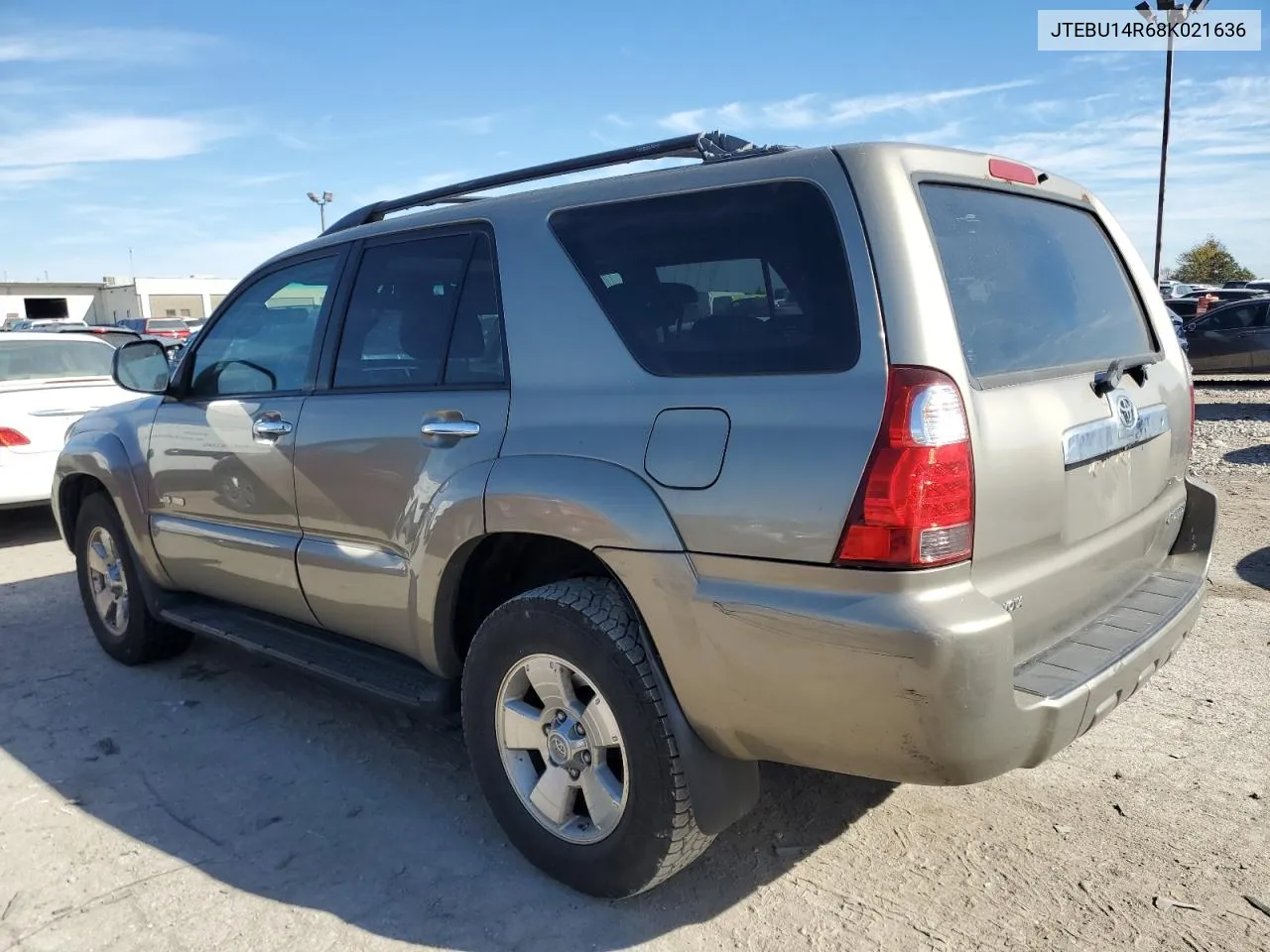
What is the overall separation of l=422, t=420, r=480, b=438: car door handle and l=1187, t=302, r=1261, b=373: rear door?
16.3 meters

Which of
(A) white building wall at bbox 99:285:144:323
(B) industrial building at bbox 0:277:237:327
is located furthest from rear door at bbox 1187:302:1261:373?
(A) white building wall at bbox 99:285:144:323

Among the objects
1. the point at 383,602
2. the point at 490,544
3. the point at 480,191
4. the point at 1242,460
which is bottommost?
the point at 1242,460

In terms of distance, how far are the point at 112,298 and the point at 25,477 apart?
7399 centimetres

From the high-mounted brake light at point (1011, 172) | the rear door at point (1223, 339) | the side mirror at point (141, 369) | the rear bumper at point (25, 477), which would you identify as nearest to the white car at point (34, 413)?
the rear bumper at point (25, 477)

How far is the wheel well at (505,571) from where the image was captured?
9.68 feet

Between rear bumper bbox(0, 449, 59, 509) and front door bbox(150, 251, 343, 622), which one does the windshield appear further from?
front door bbox(150, 251, 343, 622)

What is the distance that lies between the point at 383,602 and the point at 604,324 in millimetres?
1257

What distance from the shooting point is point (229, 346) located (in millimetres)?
4152

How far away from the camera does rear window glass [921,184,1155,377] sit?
2441 mm

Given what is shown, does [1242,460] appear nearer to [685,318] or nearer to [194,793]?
[685,318]

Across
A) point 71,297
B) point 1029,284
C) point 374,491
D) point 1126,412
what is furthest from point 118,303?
point 1126,412

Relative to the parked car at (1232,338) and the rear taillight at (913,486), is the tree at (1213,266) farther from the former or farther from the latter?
the rear taillight at (913,486)

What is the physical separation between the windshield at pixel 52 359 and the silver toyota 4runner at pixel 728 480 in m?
5.87

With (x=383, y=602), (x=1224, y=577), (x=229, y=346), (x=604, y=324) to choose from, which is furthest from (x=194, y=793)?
(x=1224, y=577)
